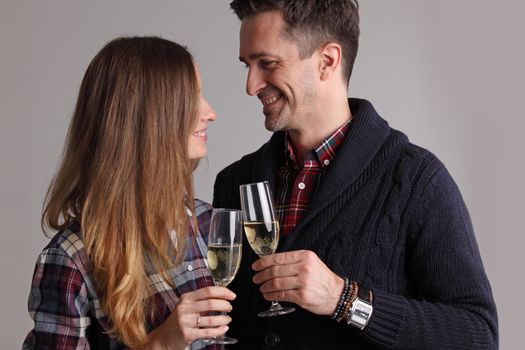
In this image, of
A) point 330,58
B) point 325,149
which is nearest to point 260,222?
point 325,149

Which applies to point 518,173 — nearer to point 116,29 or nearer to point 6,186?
point 116,29

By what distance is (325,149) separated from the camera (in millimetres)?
2742

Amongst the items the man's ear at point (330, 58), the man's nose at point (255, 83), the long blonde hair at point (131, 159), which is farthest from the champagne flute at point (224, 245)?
the man's ear at point (330, 58)

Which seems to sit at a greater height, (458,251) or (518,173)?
(518,173)

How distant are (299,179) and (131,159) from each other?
601mm

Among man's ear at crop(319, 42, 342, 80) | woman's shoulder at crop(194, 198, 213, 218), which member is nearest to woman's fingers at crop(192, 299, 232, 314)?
woman's shoulder at crop(194, 198, 213, 218)

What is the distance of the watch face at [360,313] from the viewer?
7.56 ft

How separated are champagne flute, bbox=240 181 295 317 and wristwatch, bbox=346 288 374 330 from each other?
17 centimetres

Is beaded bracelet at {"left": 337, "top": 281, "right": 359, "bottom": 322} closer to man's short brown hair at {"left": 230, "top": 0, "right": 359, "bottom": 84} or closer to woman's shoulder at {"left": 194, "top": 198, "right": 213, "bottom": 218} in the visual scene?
woman's shoulder at {"left": 194, "top": 198, "right": 213, "bottom": 218}

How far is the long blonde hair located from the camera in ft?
7.70

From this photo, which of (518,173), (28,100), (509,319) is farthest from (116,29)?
(509,319)

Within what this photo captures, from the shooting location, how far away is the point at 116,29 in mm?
4957

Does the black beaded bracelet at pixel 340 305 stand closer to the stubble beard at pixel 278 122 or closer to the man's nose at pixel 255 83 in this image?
the stubble beard at pixel 278 122

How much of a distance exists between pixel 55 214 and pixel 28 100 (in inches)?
106
